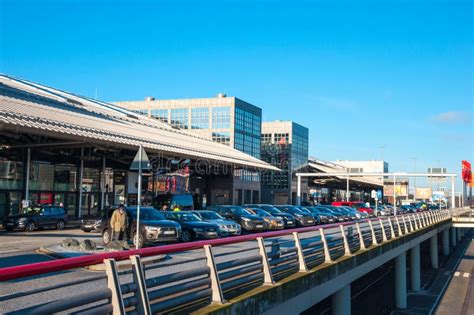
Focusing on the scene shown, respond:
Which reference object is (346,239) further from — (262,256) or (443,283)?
(443,283)

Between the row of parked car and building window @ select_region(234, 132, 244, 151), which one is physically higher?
building window @ select_region(234, 132, 244, 151)

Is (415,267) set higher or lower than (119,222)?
lower

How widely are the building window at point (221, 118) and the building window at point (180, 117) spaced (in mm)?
5991

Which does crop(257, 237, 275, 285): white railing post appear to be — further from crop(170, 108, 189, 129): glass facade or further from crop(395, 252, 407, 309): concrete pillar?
crop(170, 108, 189, 129): glass facade

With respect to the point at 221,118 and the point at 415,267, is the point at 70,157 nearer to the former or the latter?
the point at 415,267

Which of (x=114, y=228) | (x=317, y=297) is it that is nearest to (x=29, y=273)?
(x=317, y=297)

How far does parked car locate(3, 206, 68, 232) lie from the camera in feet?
89.7

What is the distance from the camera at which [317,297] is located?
11758 mm

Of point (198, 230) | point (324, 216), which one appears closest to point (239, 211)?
point (198, 230)

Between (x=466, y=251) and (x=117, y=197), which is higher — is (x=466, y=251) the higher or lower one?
the lower one

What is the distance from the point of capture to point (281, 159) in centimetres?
9131

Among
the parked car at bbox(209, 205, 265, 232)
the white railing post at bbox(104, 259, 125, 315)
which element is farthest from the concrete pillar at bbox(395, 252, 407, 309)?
the white railing post at bbox(104, 259, 125, 315)

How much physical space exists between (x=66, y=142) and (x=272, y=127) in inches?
2523

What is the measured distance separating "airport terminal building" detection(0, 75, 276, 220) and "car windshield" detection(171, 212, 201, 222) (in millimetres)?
10231
